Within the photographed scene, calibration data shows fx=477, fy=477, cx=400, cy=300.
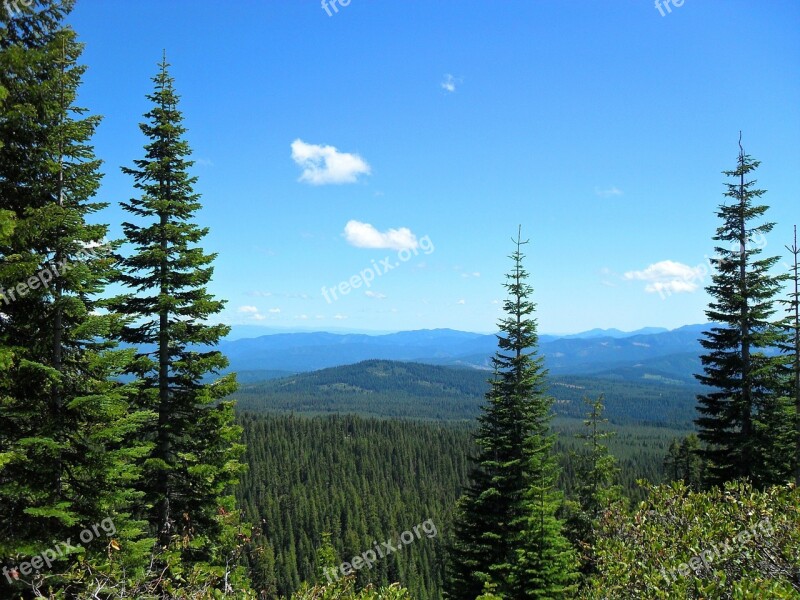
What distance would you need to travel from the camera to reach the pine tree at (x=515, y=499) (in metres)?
20.7

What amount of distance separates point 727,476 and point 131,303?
82.9 ft

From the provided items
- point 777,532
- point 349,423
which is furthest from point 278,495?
point 777,532

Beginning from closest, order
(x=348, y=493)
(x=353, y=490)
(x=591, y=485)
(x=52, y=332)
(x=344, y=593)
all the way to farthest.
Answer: (x=344, y=593) → (x=52, y=332) → (x=591, y=485) → (x=353, y=490) → (x=348, y=493)

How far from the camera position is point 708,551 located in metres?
8.28

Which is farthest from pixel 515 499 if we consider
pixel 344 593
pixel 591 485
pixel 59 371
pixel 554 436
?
pixel 59 371

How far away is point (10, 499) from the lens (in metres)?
10.4

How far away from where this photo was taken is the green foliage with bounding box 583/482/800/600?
744cm

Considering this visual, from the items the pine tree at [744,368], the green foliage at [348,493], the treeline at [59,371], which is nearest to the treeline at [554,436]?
the pine tree at [744,368]

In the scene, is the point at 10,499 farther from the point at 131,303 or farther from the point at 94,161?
the point at 94,161

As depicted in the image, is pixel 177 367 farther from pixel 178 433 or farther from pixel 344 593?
pixel 344 593

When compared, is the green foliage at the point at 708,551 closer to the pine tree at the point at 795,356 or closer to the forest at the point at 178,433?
the forest at the point at 178,433

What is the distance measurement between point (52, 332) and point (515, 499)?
19148 mm

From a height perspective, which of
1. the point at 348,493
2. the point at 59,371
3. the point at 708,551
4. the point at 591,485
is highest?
the point at 59,371

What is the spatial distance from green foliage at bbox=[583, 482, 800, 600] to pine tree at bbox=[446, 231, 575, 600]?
11.7 m
